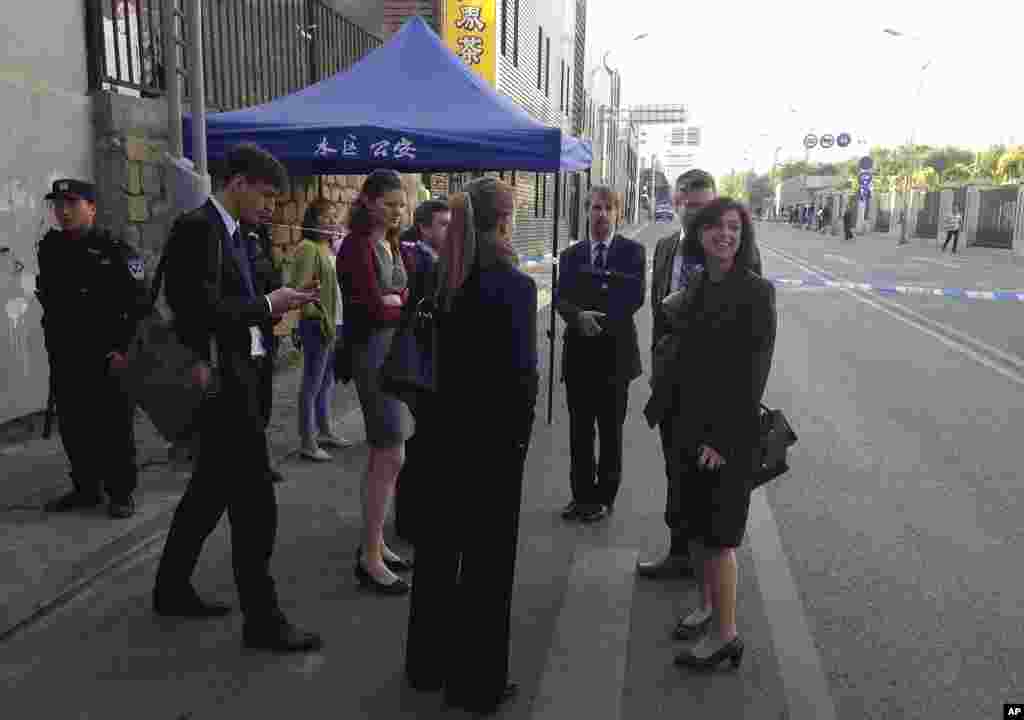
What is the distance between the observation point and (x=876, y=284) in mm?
20156

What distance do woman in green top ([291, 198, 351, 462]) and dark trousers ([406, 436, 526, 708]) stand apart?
319cm

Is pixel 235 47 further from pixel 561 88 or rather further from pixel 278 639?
pixel 561 88

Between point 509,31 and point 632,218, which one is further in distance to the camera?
point 632,218

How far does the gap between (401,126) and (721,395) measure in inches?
171

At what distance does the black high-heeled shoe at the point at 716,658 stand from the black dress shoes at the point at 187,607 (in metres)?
1.92

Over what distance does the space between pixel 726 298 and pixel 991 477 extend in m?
3.77

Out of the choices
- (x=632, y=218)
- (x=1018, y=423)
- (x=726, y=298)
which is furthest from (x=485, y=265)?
(x=632, y=218)

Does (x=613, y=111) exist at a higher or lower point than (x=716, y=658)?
higher

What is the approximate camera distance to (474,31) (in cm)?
1844

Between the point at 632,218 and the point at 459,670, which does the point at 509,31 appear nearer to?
the point at 459,670

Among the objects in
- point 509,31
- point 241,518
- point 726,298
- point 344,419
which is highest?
point 509,31

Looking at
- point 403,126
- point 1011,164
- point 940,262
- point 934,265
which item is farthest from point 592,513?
point 1011,164

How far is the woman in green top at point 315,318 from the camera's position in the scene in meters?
6.11

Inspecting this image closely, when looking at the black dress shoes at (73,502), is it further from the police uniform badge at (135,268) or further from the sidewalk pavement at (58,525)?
the police uniform badge at (135,268)
